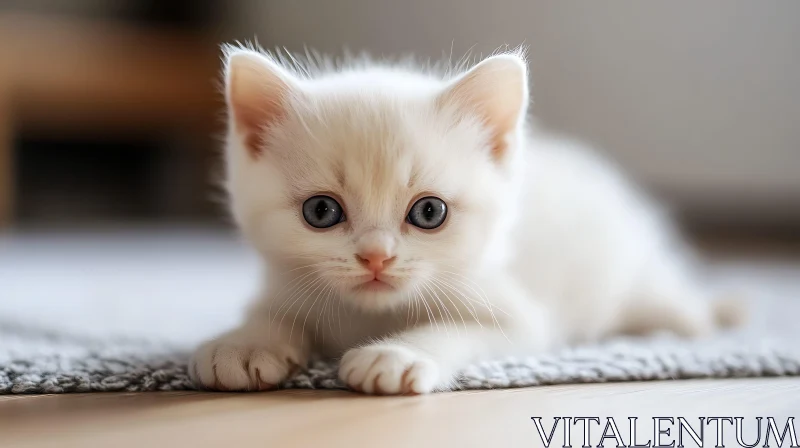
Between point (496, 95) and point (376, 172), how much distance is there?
0.29 metres

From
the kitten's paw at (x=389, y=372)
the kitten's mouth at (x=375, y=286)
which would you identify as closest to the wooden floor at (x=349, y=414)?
the kitten's paw at (x=389, y=372)

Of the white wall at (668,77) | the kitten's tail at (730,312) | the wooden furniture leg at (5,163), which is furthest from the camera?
the wooden furniture leg at (5,163)

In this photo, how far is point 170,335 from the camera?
1614 millimetres

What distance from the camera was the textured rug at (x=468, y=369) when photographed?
122 cm

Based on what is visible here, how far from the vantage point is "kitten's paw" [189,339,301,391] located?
1.18 meters

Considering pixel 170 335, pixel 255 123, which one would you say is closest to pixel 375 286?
pixel 255 123

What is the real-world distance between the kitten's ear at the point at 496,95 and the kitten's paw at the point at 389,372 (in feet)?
1.31

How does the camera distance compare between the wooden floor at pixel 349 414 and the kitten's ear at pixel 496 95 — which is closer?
the wooden floor at pixel 349 414

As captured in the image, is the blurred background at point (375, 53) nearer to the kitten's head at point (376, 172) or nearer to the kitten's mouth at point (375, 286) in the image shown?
the kitten's head at point (376, 172)

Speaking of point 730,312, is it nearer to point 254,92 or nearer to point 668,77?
point 254,92

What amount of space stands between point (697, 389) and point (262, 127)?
811 mm

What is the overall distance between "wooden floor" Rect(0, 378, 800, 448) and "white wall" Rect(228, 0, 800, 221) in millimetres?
2490

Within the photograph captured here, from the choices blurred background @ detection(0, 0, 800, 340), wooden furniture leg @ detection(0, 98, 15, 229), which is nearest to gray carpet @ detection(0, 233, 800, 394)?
blurred background @ detection(0, 0, 800, 340)

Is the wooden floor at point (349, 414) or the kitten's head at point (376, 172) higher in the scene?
the kitten's head at point (376, 172)
